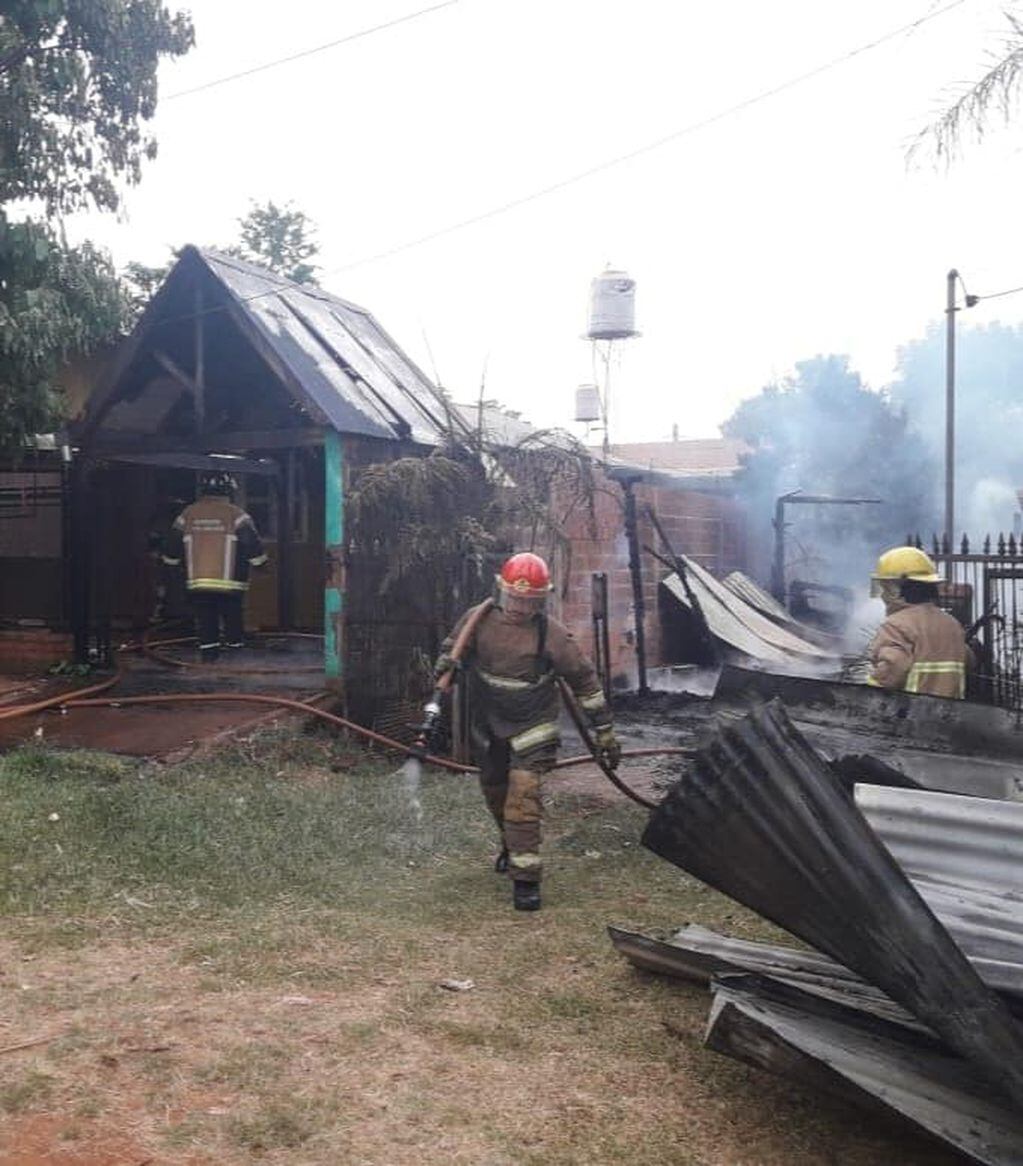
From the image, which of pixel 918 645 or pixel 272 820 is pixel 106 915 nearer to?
pixel 272 820

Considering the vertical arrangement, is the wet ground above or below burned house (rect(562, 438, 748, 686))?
below

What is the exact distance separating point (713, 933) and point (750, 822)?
1.57 m

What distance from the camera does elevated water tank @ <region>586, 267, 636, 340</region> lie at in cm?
1931

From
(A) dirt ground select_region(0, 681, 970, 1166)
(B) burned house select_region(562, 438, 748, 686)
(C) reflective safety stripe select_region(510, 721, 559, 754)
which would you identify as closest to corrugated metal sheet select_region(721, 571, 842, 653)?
(B) burned house select_region(562, 438, 748, 686)

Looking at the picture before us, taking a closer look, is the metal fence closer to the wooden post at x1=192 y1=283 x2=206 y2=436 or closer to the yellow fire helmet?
the yellow fire helmet

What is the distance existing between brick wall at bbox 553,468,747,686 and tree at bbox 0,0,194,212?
4.94 m

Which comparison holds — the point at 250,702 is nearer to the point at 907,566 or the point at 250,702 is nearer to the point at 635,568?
the point at 635,568

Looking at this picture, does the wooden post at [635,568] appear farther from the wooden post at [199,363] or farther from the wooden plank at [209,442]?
the wooden post at [199,363]

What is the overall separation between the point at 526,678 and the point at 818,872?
2.78 metres

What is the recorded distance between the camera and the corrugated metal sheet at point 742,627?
40.9 ft

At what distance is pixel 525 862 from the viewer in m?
5.24

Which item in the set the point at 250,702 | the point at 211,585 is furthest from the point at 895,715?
the point at 211,585

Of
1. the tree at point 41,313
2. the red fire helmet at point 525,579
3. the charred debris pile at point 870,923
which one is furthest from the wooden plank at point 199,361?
the charred debris pile at point 870,923

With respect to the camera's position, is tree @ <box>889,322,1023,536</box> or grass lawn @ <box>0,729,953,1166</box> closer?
grass lawn @ <box>0,729,953,1166</box>
